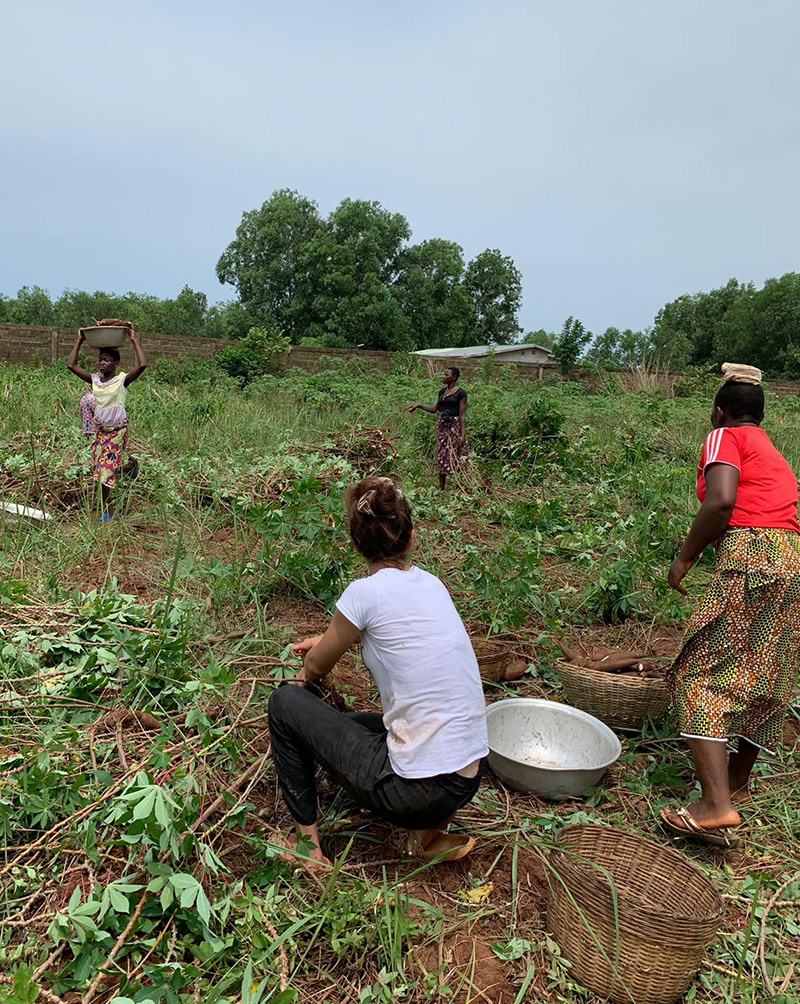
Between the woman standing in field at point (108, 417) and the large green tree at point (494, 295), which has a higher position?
the large green tree at point (494, 295)

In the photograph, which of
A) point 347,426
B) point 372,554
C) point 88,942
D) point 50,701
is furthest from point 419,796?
point 347,426

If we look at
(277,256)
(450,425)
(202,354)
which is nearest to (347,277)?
(277,256)

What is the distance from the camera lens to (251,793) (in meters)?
2.27

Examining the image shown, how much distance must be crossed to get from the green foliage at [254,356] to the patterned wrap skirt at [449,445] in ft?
20.6

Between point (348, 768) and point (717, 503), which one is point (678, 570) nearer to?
point (717, 503)

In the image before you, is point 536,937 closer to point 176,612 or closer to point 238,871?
point 238,871

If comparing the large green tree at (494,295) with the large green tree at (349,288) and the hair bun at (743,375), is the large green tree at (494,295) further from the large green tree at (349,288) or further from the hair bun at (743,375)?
the hair bun at (743,375)

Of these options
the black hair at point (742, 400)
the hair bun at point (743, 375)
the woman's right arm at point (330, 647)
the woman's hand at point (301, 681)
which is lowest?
the woman's hand at point (301, 681)

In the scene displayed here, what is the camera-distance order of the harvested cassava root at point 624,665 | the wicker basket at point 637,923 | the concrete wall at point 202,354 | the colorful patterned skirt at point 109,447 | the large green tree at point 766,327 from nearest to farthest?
the wicker basket at point 637,923, the harvested cassava root at point 624,665, the colorful patterned skirt at point 109,447, the concrete wall at point 202,354, the large green tree at point 766,327

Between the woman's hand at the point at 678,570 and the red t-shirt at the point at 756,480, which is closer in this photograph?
the red t-shirt at the point at 756,480

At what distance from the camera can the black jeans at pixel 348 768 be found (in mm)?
1892

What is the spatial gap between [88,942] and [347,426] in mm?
6162

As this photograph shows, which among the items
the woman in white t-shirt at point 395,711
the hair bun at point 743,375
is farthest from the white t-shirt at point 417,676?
the hair bun at point 743,375

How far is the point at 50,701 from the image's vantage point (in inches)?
93.6
